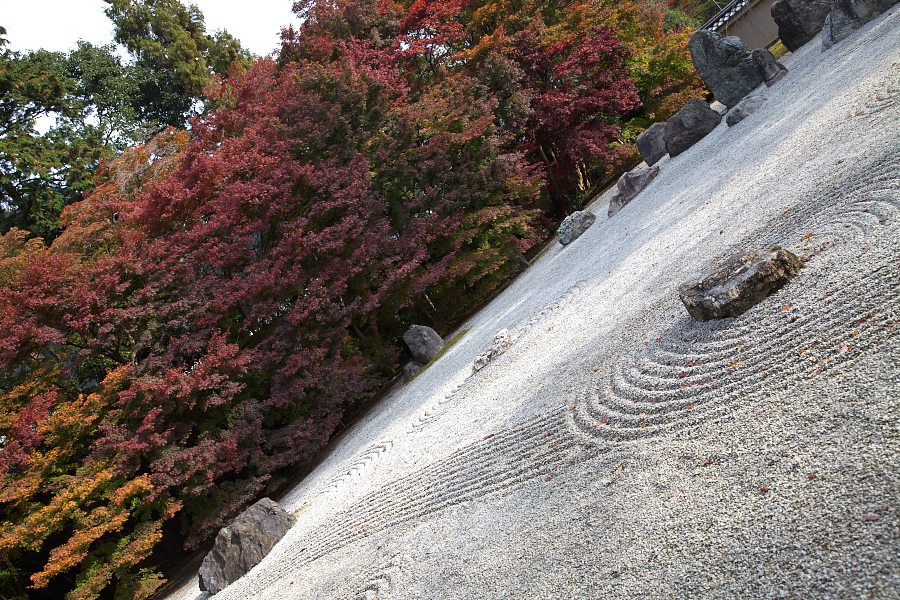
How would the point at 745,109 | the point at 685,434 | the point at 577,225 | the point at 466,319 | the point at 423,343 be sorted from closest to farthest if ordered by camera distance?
the point at 685,434 < the point at 745,109 < the point at 423,343 < the point at 577,225 < the point at 466,319

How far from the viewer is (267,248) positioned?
10.5 m

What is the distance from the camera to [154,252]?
29.1 ft

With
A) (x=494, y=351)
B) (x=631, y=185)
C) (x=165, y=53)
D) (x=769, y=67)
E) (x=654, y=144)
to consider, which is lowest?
(x=494, y=351)

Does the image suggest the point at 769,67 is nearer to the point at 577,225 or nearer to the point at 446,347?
the point at 577,225

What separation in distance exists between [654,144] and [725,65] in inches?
80.9

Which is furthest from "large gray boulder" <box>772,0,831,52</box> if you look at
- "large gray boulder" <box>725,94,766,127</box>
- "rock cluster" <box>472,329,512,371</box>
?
"rock cluster" <box>472,329,512,371</box>

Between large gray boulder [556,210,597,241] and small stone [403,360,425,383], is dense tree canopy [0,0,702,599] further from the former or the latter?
large gray boulder [556,210,597,241]

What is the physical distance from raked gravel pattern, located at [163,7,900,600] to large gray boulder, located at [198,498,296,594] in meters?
0.31

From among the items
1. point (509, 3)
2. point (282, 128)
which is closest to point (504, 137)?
point (509, 3)

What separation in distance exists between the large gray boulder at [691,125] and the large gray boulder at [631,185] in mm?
797

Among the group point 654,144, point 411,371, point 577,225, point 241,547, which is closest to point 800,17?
point 654,144

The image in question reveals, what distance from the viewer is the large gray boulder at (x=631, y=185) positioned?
439 inches

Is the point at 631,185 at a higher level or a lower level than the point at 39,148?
lower

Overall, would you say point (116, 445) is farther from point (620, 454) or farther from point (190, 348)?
point (620, 454)
